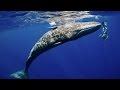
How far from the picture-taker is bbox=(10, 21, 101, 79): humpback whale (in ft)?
22.4

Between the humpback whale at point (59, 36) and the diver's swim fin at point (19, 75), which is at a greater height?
the humpback whale at point (59, 36)

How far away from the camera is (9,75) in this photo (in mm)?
7023

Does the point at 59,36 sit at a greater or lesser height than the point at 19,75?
greater

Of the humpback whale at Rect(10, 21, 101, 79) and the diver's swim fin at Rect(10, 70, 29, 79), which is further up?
the humpback whale at Rect(10, 21, 101, 79)

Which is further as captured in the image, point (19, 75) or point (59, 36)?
point (59, 36)

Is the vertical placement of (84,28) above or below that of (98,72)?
above

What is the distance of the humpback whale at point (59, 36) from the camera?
684cm

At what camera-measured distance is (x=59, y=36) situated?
277 inches
